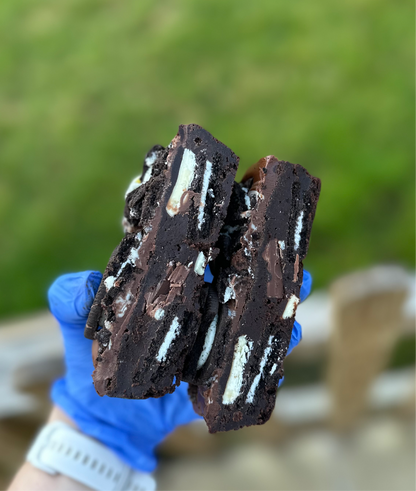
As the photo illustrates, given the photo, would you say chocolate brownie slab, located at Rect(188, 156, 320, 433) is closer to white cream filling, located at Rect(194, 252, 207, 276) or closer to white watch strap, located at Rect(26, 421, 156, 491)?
white cream filling, located at Rect(194, 252, 207, 276)

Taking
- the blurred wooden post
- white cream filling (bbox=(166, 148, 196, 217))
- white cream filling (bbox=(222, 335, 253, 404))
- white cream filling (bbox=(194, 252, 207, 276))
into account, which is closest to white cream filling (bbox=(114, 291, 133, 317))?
white cream filling (bbox=(194, 252, 207, 276))

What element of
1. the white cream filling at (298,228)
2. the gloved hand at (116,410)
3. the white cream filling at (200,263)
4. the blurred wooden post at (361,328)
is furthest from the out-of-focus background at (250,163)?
the white cream filling at (200,263)

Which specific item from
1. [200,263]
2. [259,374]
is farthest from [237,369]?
[200,263]

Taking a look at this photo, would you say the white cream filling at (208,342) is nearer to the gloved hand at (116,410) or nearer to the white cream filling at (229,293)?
the white cream filling at (229,293)

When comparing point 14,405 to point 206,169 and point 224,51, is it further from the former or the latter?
point 224,51

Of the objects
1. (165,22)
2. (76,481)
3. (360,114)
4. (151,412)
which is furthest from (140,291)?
(165,22)

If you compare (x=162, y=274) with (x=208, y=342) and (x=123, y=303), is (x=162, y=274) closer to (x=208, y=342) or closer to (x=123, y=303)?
(x=123, y=303)
